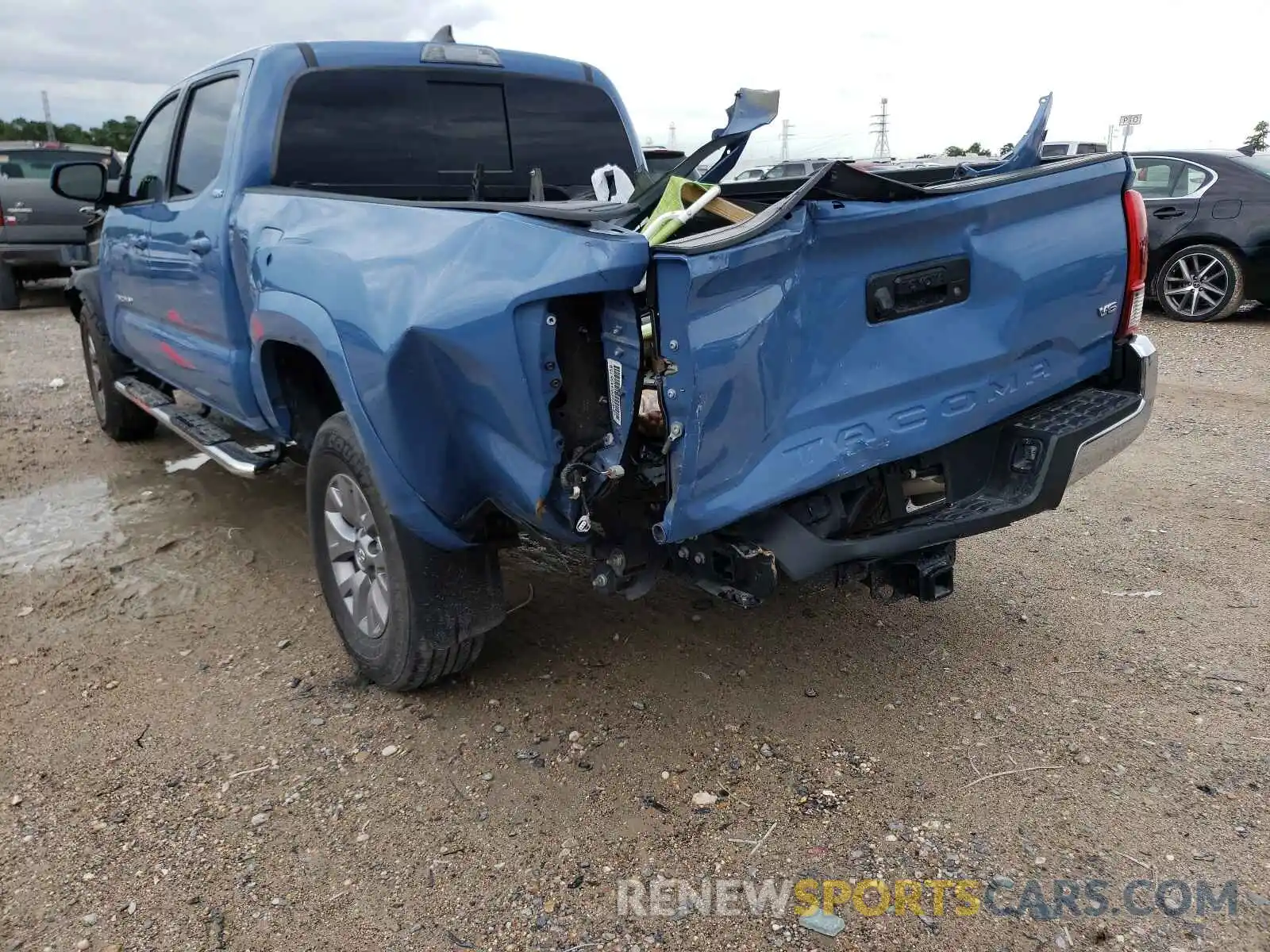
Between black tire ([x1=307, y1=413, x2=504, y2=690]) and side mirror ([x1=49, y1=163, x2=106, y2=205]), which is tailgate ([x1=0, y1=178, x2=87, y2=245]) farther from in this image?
black tire ([x1=307, y1=413, x2=504, y2=690])

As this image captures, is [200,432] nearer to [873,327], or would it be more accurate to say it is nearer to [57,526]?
[57,526]

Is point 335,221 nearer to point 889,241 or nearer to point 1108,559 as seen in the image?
point 889,241

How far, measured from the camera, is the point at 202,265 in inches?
161

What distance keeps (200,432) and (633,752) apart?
9.06 feet

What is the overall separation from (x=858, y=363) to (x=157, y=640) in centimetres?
292

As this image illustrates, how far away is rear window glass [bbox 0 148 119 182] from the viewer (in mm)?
12195

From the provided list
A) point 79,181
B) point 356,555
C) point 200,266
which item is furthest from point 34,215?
point 356,555

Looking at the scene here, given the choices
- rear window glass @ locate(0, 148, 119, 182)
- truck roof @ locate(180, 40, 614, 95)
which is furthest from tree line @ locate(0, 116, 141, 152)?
truck roof @ locate(180, 40, 614, 95)

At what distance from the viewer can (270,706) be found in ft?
10.9

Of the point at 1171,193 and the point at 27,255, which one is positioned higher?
the point at 1171,193

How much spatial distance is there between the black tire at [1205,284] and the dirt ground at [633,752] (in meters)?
5.33

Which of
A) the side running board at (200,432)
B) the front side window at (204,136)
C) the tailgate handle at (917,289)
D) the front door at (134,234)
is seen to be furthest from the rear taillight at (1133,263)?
the front door at (134,234)

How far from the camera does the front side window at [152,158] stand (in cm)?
486

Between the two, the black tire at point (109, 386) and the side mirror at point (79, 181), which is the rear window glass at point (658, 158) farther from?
the black tire at point (109, 386)
